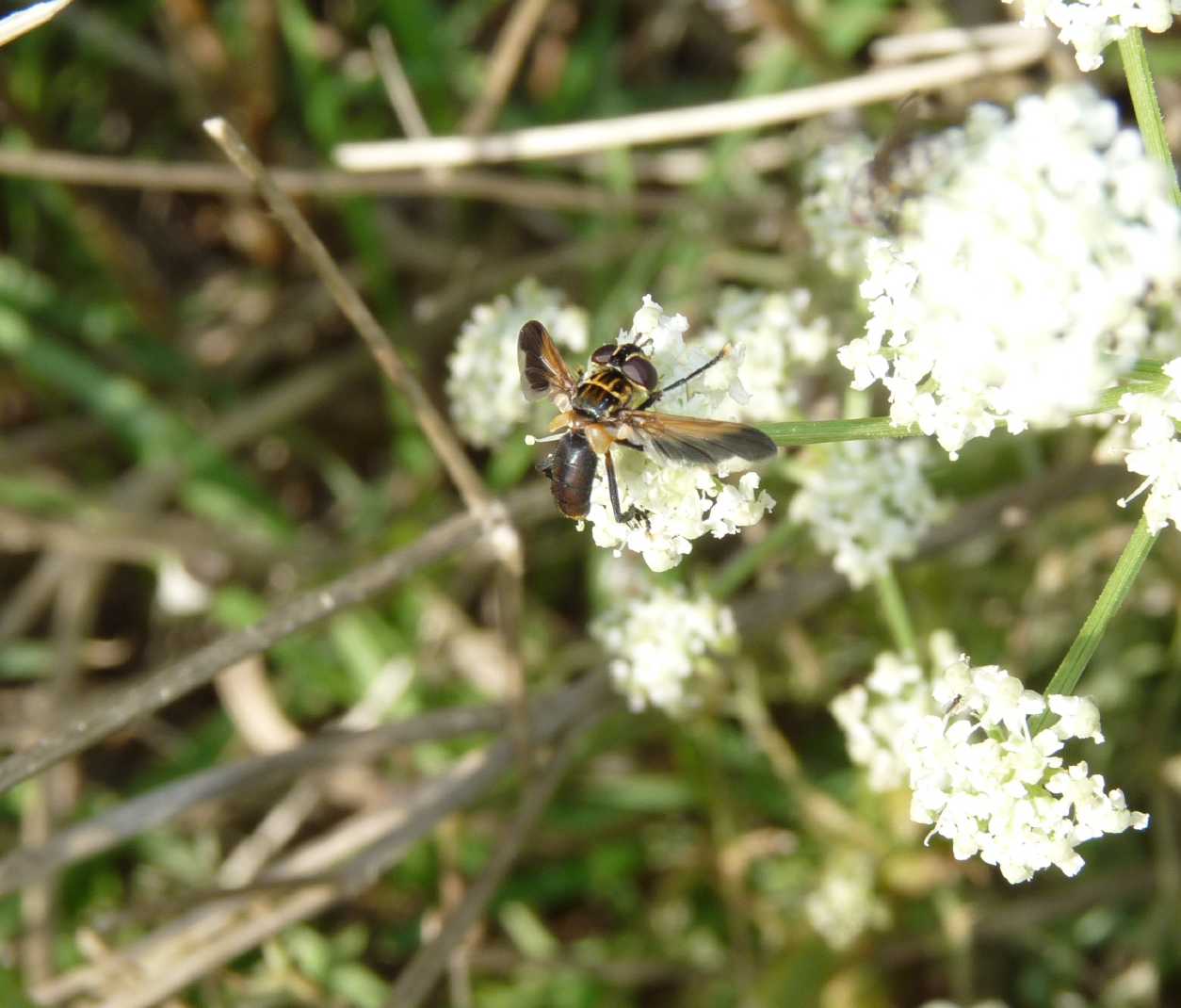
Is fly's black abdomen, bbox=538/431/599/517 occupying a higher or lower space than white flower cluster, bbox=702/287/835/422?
lower

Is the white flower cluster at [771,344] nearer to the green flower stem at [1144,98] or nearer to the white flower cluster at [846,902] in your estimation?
the green flower stem at [1144,98]

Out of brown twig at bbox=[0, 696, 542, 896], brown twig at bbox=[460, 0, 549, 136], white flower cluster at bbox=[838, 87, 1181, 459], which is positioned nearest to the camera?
white flower cluster at bbox=[838, 87, 1181, 459]

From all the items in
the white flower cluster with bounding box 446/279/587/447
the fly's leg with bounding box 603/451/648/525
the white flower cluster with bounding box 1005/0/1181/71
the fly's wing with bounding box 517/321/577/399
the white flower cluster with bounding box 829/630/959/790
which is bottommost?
the white flower cluster with bounding box 829/630/959/790

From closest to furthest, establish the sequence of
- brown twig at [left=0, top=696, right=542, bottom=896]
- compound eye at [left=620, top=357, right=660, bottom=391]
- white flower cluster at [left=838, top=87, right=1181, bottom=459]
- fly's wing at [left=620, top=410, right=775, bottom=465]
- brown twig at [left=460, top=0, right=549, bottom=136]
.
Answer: white flower cluster at [left=838, top=87, right=1181, bottom=459]
fly's wing at [left=620, top=410, right=775, bottom=465]
compound eye at [left=620, top=357, right=660, bottom=391]
brown twig at [left=0, top=696, right=542, bottom=896]
brown twig at [left=460, top=0, right=549, bottom=136]

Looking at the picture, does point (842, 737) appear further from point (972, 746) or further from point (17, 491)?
point (17, 491)

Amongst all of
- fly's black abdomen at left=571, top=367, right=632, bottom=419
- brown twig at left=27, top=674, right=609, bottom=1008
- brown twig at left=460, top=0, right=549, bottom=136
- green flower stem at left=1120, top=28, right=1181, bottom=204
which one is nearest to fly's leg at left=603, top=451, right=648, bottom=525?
fly's black abdomen at left=571, top=367, right=632, bottom=419

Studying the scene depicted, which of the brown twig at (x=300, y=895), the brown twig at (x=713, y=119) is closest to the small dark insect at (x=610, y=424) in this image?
the brown twig at (x=300, y=895)

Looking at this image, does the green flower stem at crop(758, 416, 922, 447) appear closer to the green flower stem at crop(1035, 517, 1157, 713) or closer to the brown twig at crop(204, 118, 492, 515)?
the green flower stem at crop(1035, 517, 1157, 713)
